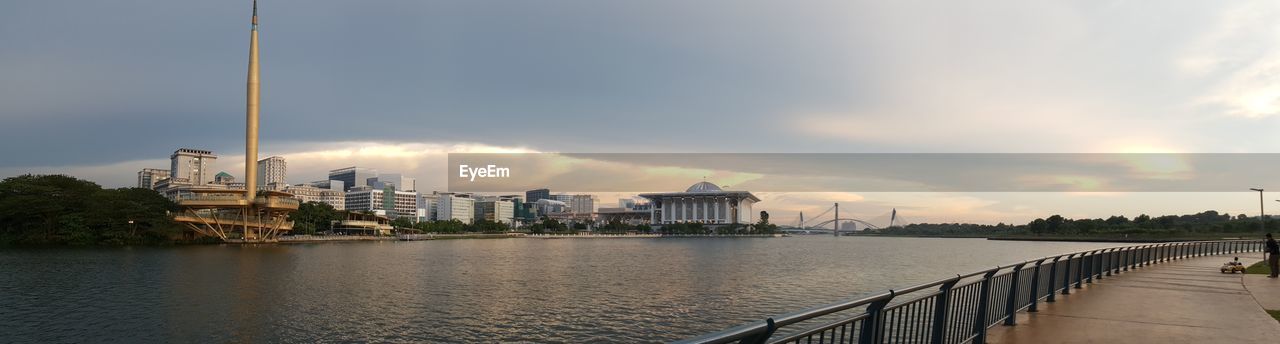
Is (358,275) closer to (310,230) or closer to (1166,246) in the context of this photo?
(1166,246)

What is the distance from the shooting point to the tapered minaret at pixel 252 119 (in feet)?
340

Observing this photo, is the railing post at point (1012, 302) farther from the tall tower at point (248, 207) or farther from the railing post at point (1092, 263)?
the tall tower at point (248, 207)

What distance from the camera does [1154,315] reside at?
41.6ft

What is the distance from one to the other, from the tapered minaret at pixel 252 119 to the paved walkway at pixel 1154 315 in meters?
109

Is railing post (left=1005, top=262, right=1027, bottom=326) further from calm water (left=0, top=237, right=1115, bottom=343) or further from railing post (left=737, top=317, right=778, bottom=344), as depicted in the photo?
calm water (left=0, top=237, right=1115, bottom=343)

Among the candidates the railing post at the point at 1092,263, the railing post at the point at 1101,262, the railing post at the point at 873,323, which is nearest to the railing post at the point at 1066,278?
the railing post at the point at 1092,263

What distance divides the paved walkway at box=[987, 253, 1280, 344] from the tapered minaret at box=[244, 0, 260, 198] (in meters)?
109

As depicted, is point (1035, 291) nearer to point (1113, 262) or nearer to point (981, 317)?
point (981, 317)

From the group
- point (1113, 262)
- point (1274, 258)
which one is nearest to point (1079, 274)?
point (1113, 262)

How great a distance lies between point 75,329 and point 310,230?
122892 mm

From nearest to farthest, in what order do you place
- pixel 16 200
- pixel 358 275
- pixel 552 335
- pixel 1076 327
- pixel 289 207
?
pixel 1076 327
pixel 552 335
pixel 358 275
pixel 16 200
pixel 289 207

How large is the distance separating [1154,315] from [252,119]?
374 ft

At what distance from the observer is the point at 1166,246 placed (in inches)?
1224

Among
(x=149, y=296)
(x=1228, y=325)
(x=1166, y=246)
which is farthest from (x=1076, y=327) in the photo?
(x=149, y=296)
